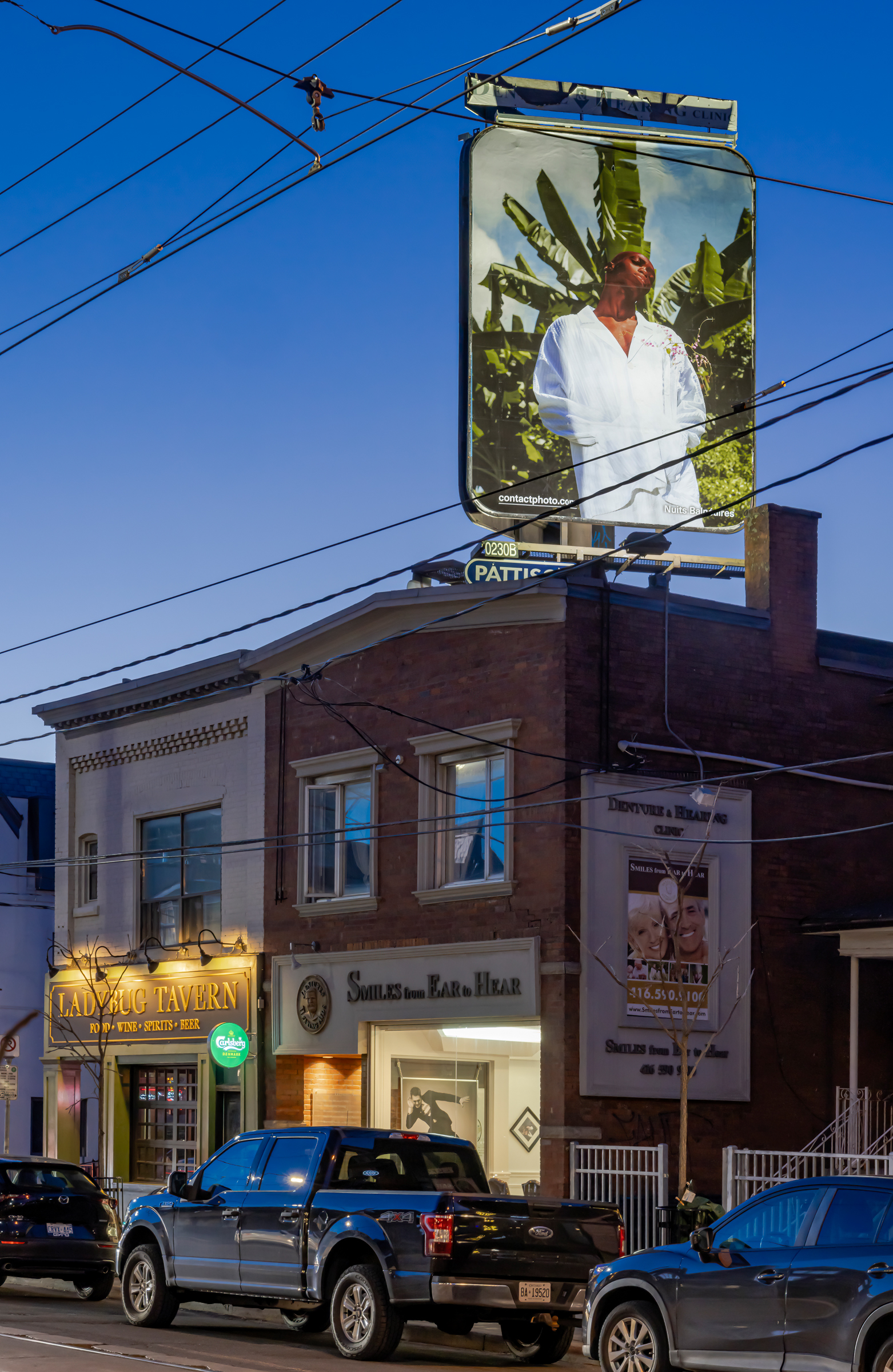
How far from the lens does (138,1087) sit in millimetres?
29547

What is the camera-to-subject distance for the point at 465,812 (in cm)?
2347

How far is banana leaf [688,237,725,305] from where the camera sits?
27.9 metres

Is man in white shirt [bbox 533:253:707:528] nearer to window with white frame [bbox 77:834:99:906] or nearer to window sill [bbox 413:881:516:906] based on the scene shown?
window sill [bbox 413:881:516:906]

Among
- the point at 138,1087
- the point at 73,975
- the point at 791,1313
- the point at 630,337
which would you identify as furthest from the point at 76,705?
the point at 791,1313

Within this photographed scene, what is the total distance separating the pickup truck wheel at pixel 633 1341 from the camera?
40.2 ft

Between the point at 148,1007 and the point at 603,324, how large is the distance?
12.8 metres

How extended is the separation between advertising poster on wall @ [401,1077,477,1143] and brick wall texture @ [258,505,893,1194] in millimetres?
1450

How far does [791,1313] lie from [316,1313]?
22.1ft

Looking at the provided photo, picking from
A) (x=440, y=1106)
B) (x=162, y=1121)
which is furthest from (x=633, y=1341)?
(x=162, y=1121)

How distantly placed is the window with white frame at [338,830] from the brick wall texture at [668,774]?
0.78 ft

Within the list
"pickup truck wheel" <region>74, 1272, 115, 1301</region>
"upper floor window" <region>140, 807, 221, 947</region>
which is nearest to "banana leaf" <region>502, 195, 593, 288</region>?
"upper floor window" <region>140, 807, 221, 947</region>

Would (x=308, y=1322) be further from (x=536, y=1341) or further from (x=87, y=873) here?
(x=87, y=873)

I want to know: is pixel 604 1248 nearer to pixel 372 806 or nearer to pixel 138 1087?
pixel 372 806

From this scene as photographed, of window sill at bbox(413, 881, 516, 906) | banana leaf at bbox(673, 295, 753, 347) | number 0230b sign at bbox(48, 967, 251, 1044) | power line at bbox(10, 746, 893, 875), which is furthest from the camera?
banana leaf at bbox(673, 295, 753, 347)
